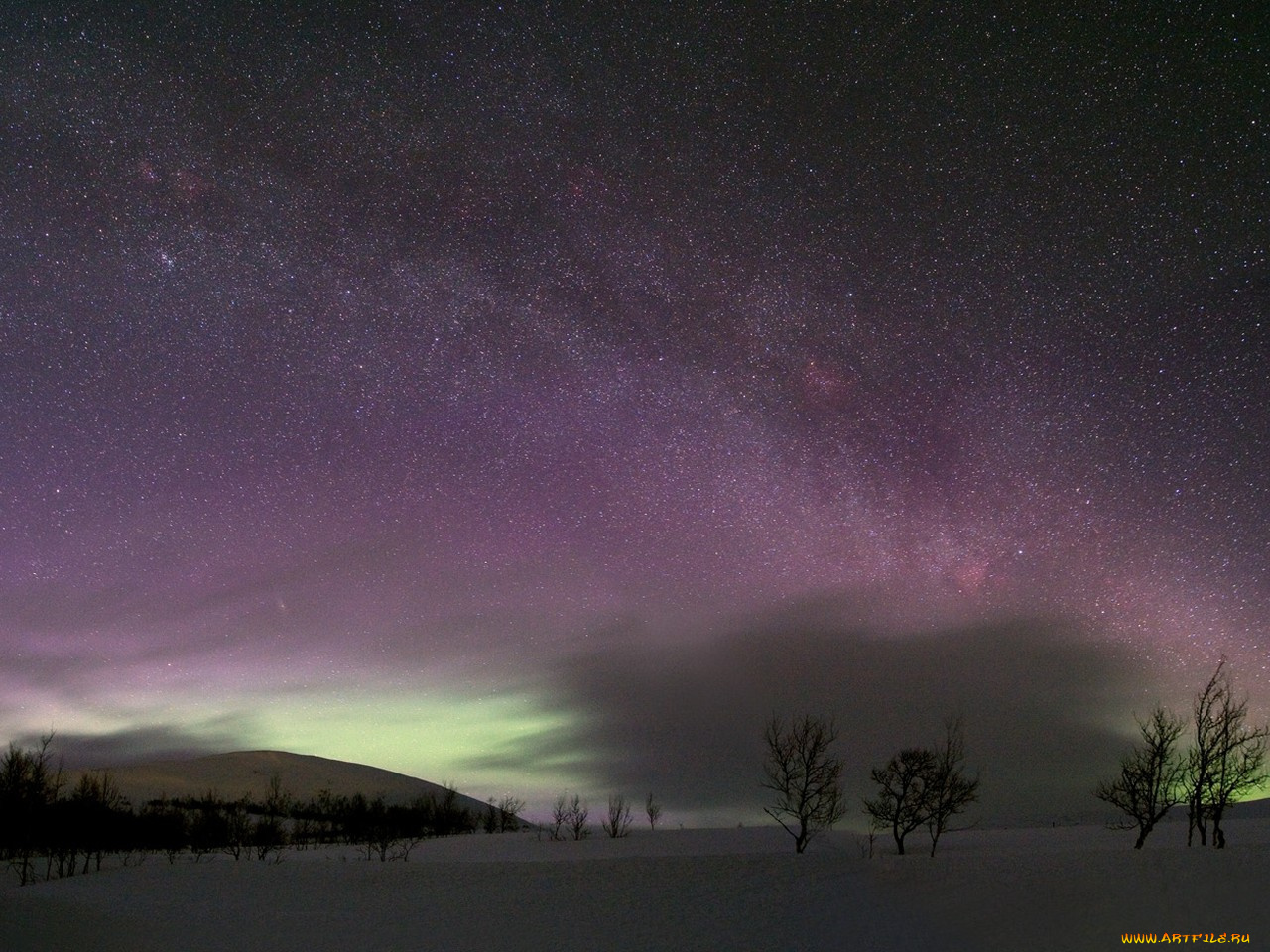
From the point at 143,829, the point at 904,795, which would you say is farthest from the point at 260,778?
the point at 904,795

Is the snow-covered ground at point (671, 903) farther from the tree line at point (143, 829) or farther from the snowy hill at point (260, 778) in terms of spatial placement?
the snowy hill at point (260, 778)

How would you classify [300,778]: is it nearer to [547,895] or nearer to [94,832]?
[94,832]

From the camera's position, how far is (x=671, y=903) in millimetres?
27938

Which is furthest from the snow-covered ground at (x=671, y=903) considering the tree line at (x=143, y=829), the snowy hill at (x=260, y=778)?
the snowy hill at (x=260, y=778)

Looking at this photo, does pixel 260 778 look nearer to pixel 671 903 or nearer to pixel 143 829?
pixel 143 829

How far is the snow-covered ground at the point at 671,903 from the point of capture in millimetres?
19469

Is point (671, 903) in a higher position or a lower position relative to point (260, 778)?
higher

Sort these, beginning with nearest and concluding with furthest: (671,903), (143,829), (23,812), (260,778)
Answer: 1. (671,903)
2. (23,812)
3. (143,829)
4. (260,778)

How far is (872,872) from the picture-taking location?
30.3 meters

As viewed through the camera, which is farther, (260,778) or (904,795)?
(260,778)

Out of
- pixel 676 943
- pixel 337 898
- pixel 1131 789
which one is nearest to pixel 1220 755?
pixel 1131 789

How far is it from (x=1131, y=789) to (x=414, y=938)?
101 ft

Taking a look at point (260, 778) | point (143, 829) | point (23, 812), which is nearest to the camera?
point (23, 812)

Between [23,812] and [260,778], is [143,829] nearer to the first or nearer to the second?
[23,812]
